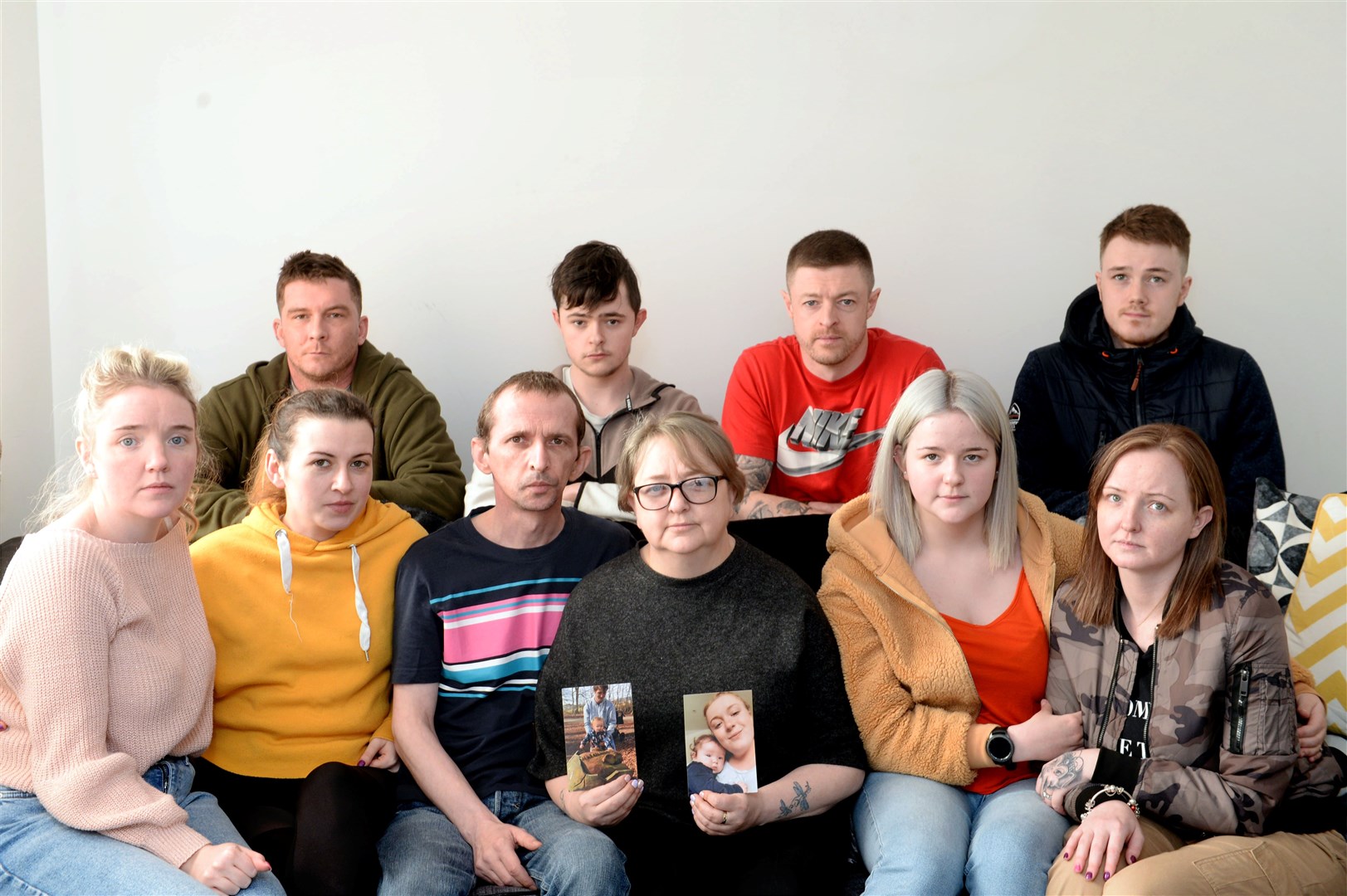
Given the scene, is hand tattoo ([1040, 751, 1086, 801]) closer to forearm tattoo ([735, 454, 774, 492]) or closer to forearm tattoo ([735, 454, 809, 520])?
forearm tattoo ([735, 454, 809, 520])

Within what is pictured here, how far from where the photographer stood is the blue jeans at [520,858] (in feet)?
7.38

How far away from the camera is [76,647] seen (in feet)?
7.17

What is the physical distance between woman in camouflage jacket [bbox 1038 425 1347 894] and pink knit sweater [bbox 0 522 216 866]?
1796 mm

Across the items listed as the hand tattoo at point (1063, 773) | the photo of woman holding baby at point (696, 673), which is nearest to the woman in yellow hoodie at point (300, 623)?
the photo of woman holding baby at point (696, 673)

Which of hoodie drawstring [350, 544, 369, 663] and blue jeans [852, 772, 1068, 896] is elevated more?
hoodie drawstring [350, 544, 369, 663]

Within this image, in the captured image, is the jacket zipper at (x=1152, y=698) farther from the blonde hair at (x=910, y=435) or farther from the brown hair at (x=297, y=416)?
the brown hair at (x=297, y=416)

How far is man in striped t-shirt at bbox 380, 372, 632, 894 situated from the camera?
2.52 m

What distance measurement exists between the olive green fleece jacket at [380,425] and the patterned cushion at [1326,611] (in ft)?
7.75

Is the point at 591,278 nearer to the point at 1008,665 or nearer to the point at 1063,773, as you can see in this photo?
the point at 1008,665

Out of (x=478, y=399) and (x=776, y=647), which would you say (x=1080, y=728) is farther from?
(x=478, y=399)

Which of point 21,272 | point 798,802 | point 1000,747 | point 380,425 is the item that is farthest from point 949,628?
point 21,272

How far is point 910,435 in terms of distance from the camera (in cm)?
261

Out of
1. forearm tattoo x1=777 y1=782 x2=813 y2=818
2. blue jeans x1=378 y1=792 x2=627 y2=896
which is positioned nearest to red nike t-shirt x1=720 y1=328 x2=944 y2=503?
forearm tattoo x1=777 y1=782 x2=813 y2=818

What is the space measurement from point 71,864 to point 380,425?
1.81 meters
